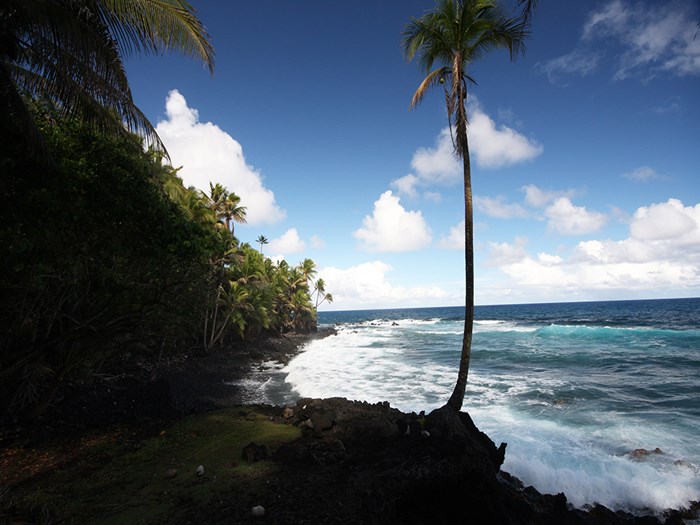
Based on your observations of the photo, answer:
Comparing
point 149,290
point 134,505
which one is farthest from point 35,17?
point 134,505

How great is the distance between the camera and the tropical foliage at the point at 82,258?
7.00 meters

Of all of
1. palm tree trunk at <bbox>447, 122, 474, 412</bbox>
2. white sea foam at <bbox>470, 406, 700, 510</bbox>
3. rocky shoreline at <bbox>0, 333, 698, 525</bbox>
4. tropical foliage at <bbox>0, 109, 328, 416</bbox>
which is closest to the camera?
rocky shoreline at <bbox>0, 333, 698, 525</bbox>

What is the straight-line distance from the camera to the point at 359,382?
21.8 metres

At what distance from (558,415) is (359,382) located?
36.6 feet

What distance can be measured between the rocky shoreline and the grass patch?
1.30ft

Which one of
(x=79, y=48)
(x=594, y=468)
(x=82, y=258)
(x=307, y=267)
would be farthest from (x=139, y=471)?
(x=307, y=267)

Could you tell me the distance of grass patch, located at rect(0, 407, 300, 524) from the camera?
5465 mm

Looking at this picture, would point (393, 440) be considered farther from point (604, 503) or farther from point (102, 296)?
point (102, 296)

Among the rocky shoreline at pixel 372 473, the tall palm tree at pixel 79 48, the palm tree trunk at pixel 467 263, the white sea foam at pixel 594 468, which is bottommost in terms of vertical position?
the white sea foam at pixel 594 468

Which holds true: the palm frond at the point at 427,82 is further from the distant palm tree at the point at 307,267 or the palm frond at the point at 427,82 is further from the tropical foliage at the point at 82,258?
the distant palm tree at the point at 307,267

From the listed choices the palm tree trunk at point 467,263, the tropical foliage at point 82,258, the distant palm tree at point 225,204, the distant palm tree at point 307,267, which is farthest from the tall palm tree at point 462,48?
the distant palm tree at point 307,267

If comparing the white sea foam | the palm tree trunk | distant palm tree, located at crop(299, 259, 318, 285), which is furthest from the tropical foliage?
distant palm tree, located at crop(299, 259, 318, 285)

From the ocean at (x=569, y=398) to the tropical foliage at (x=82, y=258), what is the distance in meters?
10.3

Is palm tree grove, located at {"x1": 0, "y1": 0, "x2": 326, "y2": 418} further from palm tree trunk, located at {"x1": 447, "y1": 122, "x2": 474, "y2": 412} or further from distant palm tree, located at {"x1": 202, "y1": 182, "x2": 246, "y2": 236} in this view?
distant palm tree, located at {"x1": 202, "y1": 182, "x2": 246, "y2": 236}
